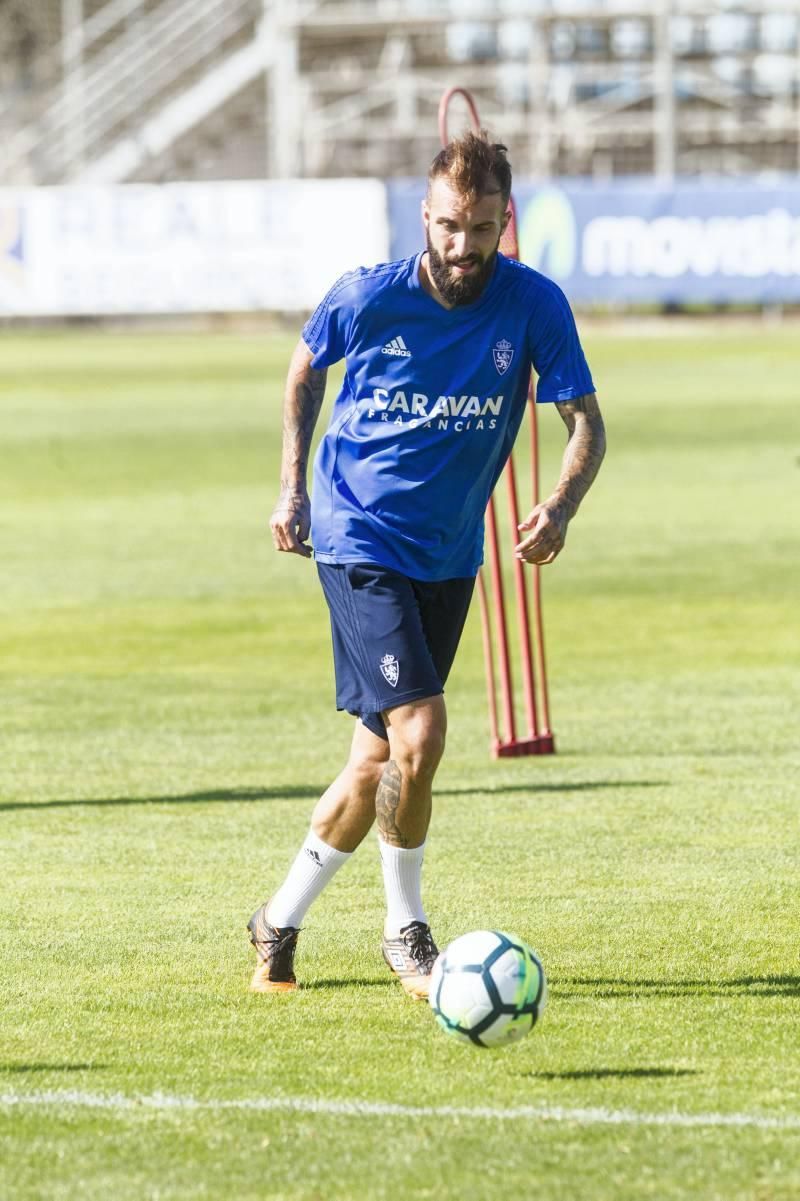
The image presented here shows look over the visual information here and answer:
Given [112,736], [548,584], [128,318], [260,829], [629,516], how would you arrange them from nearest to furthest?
[260,829] → [112,736] → [548,584] → [629,516] → [128,318]

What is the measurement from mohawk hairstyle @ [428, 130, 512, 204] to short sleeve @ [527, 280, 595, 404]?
1.01ft

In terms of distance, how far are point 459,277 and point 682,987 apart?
2.01m

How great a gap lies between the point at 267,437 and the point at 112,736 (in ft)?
54.4

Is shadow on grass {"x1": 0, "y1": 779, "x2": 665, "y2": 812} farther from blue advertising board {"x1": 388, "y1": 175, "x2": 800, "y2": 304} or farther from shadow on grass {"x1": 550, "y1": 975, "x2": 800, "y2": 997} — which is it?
blue advertising board {"x1": 388, "y1": 175, "x2": 800, "y2": 304}

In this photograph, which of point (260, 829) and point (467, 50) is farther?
point (467, 50)

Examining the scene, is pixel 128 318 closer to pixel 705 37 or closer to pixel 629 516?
pixel 705 37

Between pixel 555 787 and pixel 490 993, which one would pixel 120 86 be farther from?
pixel 490 993

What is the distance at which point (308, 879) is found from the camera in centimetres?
626

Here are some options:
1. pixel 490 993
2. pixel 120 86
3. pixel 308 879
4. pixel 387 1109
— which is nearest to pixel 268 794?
pixel 308 879

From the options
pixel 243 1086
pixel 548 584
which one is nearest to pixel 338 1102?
pixel 243 1086

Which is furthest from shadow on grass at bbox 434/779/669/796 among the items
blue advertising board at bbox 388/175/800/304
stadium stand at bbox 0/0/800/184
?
stadium stand at bbox 0/0/800/184

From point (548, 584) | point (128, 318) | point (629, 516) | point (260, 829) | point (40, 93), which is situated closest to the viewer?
point (260, 829)

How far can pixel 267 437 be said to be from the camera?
26781 mm

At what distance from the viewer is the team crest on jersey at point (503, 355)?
5969mm
